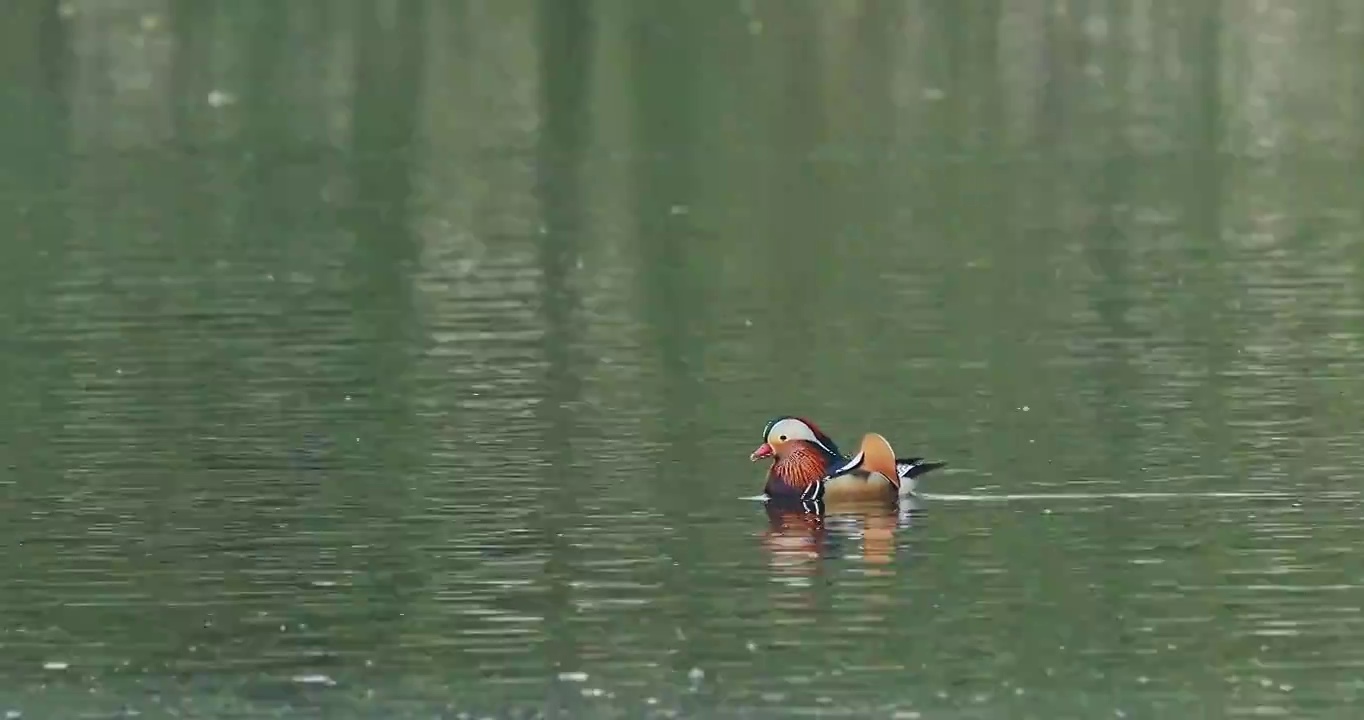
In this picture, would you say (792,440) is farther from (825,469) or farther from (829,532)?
(829,532)

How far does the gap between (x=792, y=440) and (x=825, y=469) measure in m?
0.29

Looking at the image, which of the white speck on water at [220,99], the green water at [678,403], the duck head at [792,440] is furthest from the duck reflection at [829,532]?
the white speck on water at [220,99]

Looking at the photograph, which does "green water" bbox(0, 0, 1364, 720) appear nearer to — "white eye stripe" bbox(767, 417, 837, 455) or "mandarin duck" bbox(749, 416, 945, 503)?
"mandarin duck" bbox(749, 416, 945, 503)

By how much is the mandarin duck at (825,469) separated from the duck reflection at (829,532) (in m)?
0.08

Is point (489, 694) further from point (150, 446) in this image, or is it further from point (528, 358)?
point (528, 358)

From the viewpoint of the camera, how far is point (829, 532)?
21859mm

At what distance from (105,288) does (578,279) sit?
4894mm

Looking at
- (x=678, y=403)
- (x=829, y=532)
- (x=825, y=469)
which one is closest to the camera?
(x=829, y=532)

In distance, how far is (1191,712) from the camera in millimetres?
16531

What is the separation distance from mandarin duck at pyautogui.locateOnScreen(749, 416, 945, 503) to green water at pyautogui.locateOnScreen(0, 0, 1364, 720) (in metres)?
0.32

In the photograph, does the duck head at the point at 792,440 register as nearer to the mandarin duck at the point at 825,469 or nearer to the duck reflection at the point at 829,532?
the mandarin duck at the point at 825,469

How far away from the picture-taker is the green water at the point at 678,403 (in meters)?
18.1

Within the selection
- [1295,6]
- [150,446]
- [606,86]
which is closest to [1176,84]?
[606,86]

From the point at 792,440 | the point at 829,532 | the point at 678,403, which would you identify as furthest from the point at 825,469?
the point at 678,403
